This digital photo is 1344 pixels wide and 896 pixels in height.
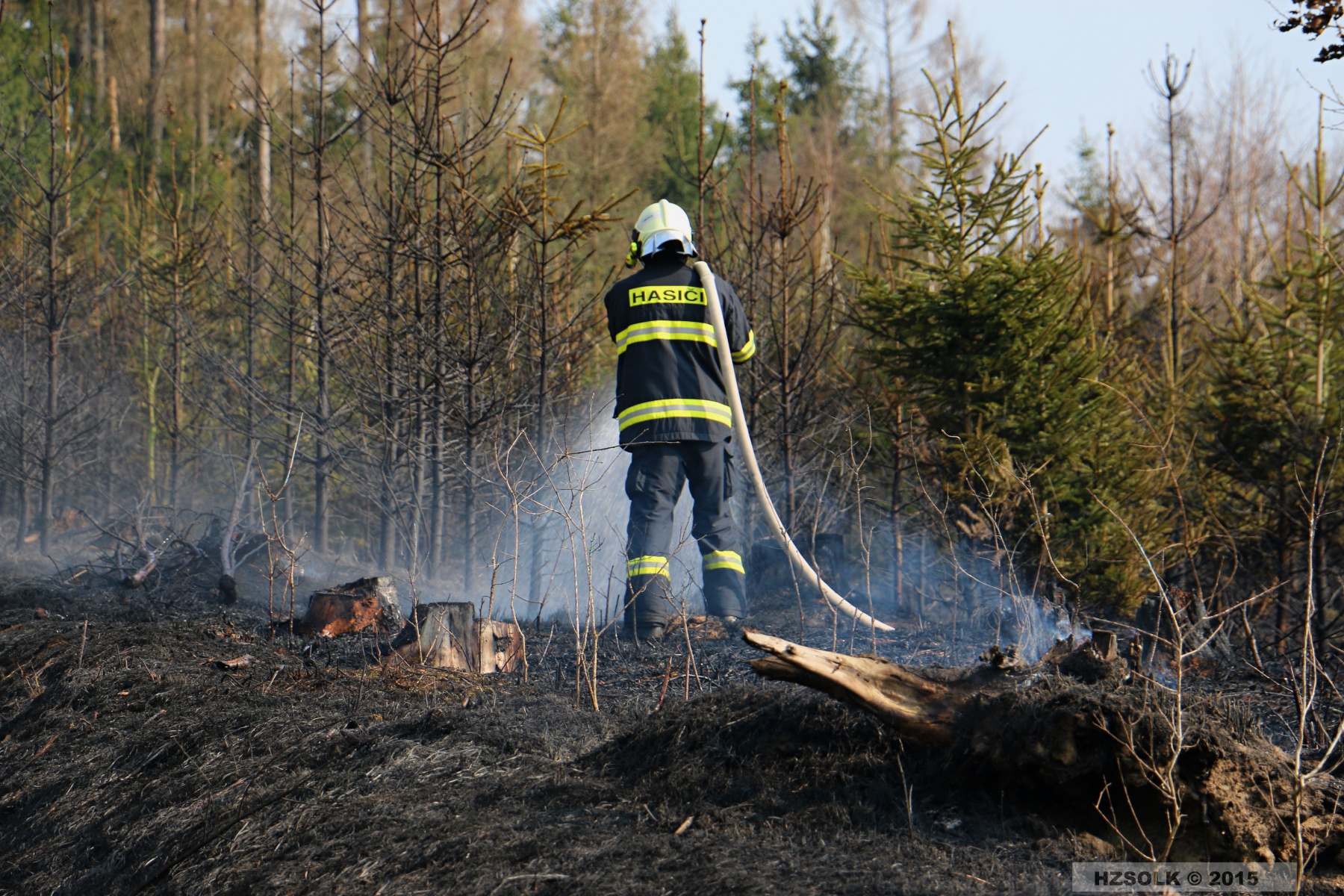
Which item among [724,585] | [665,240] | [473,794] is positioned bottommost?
[473,794]

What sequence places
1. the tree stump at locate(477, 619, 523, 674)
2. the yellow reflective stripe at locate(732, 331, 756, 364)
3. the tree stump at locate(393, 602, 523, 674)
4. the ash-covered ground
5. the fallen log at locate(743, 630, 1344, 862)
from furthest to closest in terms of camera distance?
the yellow reflective stripe at locate(732, 331, 756, 364) → the tree stump at locate(477, 619, 523, 674) → the tree stump at locate(393, 602, 523, 674) → the fallen log at locate(743, 630, 1344, 862) → the ash-covered ground

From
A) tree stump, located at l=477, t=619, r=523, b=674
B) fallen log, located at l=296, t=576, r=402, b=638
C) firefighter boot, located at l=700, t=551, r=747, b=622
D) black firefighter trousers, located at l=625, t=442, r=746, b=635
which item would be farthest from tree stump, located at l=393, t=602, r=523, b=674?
firefighter boot, located at l=700, t=551, r=747, b=622

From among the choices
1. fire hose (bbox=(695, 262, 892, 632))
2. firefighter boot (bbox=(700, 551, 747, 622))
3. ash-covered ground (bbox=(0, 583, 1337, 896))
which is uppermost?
fire hose (bbox=(695, 262, 892, 632))

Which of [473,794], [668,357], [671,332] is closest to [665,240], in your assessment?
[671,332]

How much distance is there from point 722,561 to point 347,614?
6.60ft

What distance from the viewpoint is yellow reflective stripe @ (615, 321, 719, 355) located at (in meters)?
5.30

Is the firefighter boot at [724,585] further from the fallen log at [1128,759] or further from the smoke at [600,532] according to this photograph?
the fallen log at [1128,759]

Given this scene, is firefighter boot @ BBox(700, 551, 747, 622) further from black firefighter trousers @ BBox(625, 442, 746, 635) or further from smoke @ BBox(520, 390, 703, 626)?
smoke @ BBox(520, 390, 703, 626)

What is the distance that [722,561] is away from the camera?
538 cm

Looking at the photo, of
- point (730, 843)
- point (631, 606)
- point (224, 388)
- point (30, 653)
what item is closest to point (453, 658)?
point (631, 606)

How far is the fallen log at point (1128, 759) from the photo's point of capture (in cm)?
233

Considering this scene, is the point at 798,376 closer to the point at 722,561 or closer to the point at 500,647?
the point at 722,561

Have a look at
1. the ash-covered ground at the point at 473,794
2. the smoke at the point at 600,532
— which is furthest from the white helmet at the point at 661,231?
the ash-covered ground at the point at 473,794

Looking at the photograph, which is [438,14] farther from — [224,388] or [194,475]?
[194,475]
